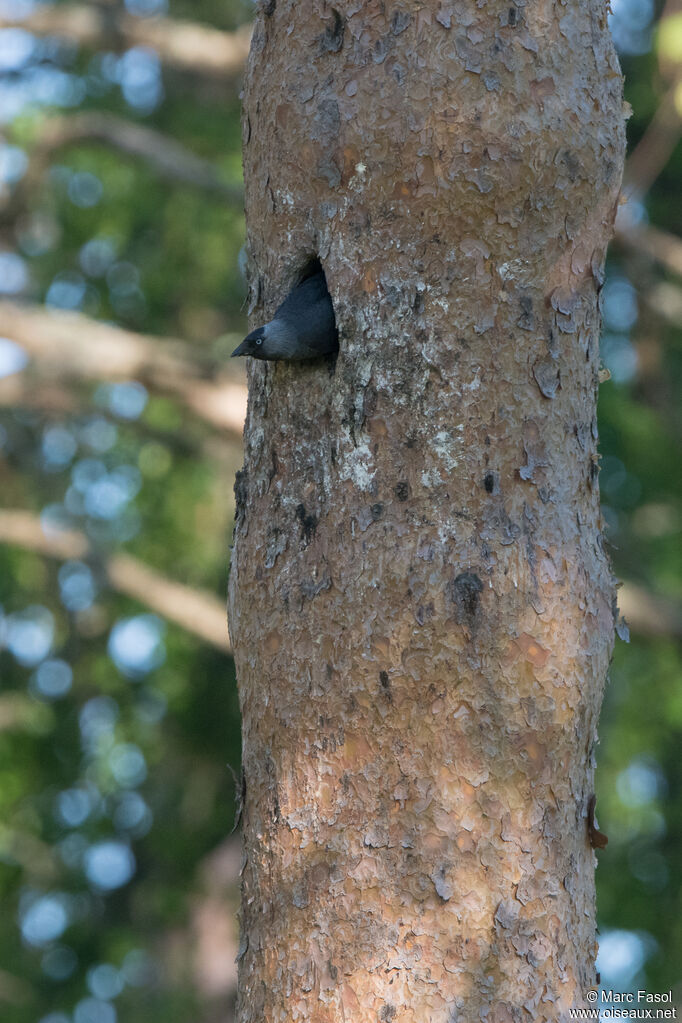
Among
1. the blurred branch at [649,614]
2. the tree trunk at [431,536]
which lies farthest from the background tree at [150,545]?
the tree trunk at [431,536]

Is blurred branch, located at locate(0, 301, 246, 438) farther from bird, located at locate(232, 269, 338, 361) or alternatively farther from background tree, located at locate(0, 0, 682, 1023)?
bird, located at locate(232, 269, 338, 361)

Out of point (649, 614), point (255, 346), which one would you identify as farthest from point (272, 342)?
point (649, 614)

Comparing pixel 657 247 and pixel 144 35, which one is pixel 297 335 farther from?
pixel 144 35

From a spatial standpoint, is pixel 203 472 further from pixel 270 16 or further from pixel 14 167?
pixel 270 16

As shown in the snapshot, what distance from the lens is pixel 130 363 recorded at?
5.71 metres

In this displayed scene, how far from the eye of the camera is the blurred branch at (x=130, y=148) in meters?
6.45

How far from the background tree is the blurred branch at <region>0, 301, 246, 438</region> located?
880 mm

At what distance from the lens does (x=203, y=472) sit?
9352mm

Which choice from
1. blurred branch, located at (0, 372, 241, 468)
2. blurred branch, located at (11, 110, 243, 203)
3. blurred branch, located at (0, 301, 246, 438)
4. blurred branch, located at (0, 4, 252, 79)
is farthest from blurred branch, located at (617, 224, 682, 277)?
blurred branch, located at (0, 4, 252, 79)

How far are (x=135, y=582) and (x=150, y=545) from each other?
9.67ft

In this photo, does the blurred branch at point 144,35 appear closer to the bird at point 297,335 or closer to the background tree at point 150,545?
the background tree at point 150,545

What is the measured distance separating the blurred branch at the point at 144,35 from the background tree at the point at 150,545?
2cm

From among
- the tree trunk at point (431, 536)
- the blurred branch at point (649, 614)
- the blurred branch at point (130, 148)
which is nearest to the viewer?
the tree trunk at point (431, 536)

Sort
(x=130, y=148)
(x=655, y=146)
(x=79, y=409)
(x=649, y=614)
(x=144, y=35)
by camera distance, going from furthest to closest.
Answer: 1. (x=144, y=35)
2. (x=79, y=409)
3. (x=130, y=148)
4. (x=655, y=146)
5. (x=649, y=614)
